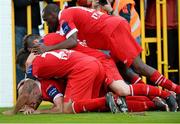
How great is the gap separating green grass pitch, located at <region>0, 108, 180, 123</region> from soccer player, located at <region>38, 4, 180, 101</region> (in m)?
1.09

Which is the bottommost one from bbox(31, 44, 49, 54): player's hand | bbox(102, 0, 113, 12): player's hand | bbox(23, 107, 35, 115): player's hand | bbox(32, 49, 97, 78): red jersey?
bbox(23, 107, 35, 115): player's hand

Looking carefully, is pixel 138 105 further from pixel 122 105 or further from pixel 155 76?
pixel 155 76

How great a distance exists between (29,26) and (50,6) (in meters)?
A: 1.80

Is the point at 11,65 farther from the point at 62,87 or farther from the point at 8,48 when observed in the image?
the point at 62,87

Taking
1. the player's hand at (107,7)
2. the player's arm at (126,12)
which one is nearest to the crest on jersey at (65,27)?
the player's hand at (107,7)

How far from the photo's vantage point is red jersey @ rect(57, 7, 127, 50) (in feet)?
35.2

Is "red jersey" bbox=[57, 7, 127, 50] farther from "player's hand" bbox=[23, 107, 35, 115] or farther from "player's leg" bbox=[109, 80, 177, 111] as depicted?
"player's hand" bbox=[23, 107, 35, 115]

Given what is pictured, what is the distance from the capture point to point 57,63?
1030 cm

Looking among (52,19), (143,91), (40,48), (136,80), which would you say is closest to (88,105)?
(143,91)

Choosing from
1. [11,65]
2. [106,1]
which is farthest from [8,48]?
[106,1]

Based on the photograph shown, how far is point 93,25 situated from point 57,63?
800 mm

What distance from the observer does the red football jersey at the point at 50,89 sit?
1043cm

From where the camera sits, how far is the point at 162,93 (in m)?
10.4

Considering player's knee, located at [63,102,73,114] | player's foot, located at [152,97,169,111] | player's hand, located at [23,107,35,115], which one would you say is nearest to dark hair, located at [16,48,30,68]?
player's hand, located at [23,107,35,115]
